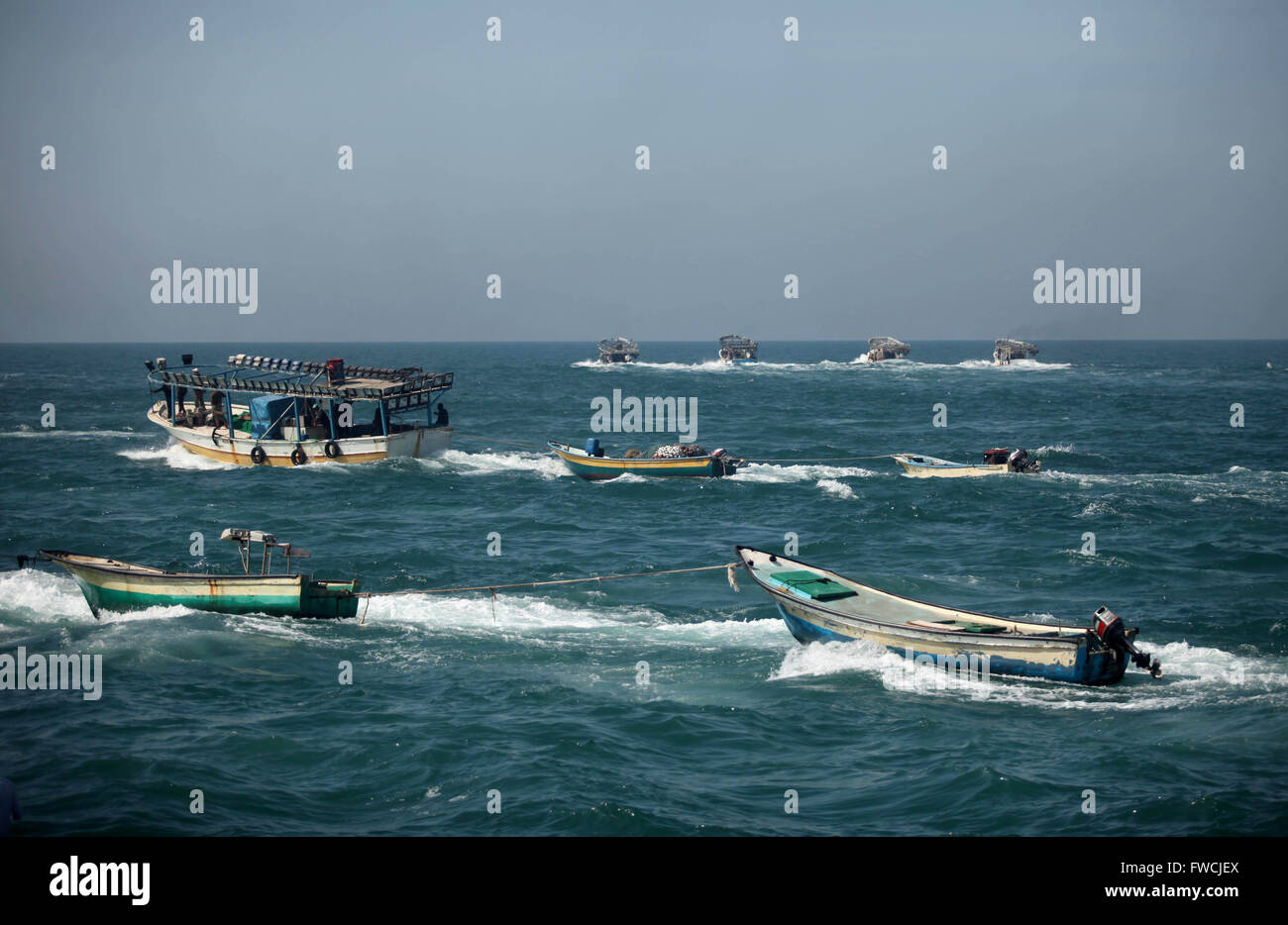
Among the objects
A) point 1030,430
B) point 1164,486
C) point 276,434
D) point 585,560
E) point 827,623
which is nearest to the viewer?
point 827,623

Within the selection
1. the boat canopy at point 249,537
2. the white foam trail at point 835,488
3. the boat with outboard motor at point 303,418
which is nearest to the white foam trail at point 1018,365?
the white foam trail at point 835,488

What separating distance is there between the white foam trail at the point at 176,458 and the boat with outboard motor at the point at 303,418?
407 millimetres

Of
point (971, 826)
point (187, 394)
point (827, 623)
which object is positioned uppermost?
point (187, 394)

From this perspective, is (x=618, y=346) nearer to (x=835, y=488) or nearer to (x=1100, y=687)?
(x=835, y=488)

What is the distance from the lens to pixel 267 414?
2341 inches

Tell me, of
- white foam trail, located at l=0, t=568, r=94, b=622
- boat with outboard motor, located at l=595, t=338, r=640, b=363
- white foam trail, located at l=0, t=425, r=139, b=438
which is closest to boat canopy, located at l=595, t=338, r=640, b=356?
boat with outboard motor, located at l=595, t=338, r=640, b=363

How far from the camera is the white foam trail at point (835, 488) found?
5191 cm

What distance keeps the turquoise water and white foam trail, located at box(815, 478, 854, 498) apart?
260 mm

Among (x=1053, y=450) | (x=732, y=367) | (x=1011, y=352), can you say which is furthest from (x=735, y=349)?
(x=1053, y=450)

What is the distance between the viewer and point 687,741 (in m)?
23.0

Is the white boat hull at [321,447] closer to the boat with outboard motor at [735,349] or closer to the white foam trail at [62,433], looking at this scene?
the white foam trail at [62,433]
